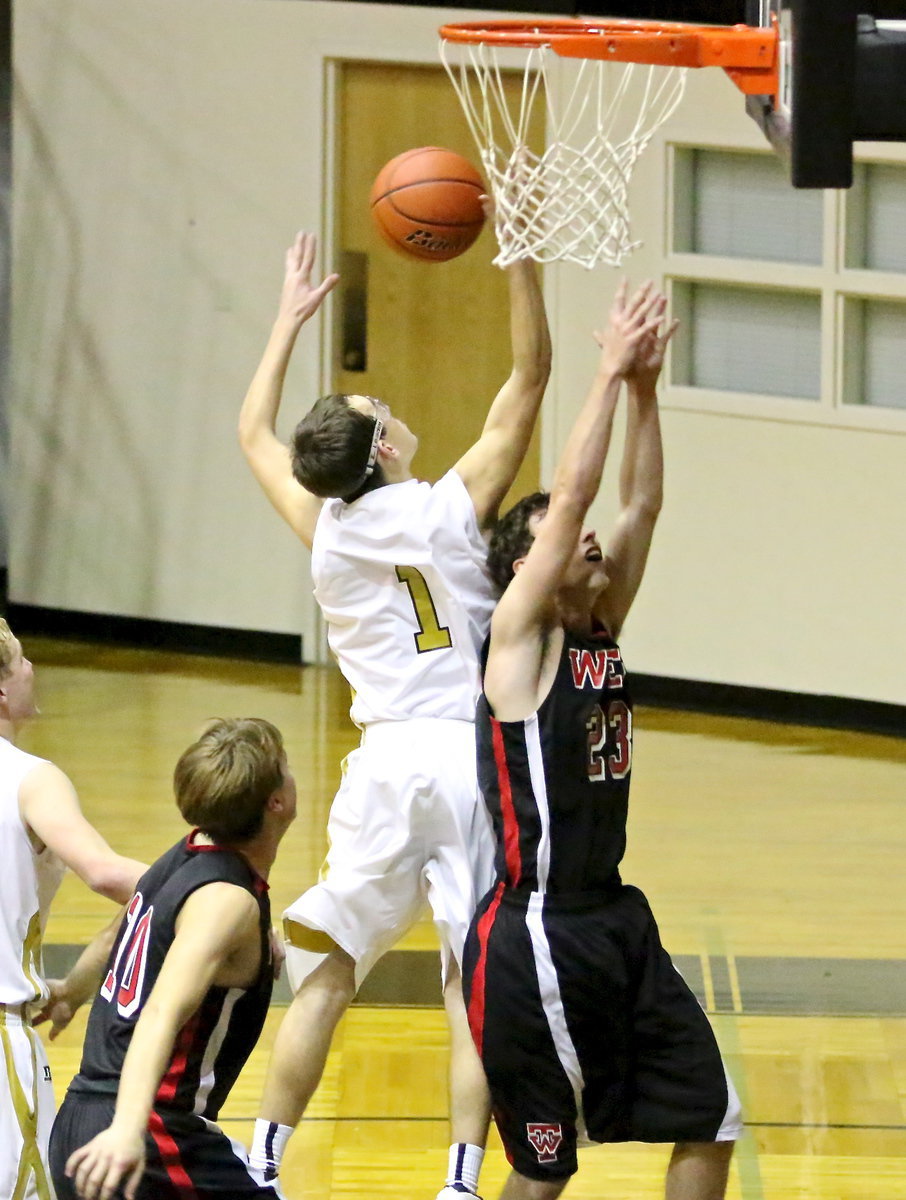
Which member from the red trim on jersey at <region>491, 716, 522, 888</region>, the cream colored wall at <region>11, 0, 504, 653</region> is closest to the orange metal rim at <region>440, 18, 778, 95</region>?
the red trim on jersey at <region>491, 716, 522, 888</region>

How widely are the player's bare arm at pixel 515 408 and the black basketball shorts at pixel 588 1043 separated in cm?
104

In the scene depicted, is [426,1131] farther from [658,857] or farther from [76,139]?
[76,139]

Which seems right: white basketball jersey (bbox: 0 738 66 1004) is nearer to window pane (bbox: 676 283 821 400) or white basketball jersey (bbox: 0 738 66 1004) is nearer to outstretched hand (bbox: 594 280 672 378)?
outstretched hand (bbox: 594 280 672 378)

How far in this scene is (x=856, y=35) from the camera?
3379 millimetres

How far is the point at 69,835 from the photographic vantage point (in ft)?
10.1

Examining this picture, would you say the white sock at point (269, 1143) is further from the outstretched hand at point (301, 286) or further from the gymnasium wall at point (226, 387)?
the gymnasium wall at point (226, 387)

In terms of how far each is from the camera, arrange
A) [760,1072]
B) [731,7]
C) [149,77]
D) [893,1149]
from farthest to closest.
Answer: [149,77] → [731,7] → [760,1072] → [893,1149]

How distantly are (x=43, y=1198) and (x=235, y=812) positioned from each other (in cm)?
76

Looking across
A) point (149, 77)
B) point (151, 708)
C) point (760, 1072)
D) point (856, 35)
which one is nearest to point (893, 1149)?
point (760, 1072)

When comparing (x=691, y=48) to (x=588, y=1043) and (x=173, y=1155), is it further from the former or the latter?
(x=173, y=1155)

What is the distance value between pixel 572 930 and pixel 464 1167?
2.34ft

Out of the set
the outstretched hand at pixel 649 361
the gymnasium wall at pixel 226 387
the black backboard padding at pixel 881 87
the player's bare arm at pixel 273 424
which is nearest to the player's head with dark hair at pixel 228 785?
the outstretched hand at pixel 649 361

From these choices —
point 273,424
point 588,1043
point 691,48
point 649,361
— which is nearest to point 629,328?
point 649,361

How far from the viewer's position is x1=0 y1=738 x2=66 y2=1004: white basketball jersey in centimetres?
316
